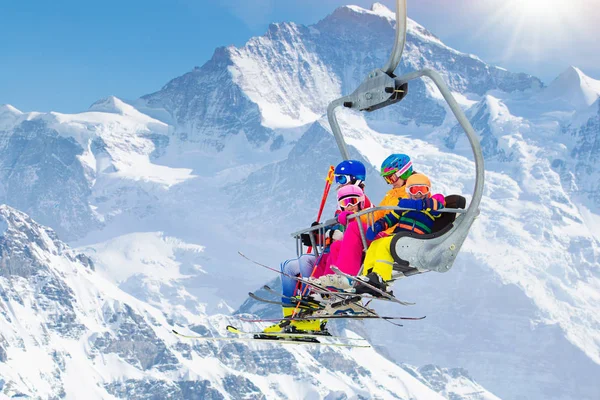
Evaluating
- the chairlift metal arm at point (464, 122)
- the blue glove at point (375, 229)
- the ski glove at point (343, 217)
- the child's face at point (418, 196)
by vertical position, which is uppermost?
the chairlift metal arm at point (464, 122)

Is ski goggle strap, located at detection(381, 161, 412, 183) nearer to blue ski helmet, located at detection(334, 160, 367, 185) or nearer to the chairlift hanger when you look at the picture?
blue ski helmet, located at detection(334, 160, 367, 185)

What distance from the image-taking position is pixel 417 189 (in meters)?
10.9

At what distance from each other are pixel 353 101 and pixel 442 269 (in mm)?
2245

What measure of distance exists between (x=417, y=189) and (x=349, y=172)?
51.5 inches

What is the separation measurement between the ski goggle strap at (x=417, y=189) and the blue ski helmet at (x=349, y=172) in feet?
3.97

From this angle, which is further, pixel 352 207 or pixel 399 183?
pixel 352 207

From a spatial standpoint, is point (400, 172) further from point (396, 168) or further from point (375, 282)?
point (375, 282)

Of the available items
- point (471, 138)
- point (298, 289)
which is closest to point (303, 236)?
point (298, 289)

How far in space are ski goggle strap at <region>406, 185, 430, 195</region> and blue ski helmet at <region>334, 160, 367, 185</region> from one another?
3.97ft

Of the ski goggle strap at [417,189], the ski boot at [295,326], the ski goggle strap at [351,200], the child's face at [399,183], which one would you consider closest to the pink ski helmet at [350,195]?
the ski goggle strap at [351,200]

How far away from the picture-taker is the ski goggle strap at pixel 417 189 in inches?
429

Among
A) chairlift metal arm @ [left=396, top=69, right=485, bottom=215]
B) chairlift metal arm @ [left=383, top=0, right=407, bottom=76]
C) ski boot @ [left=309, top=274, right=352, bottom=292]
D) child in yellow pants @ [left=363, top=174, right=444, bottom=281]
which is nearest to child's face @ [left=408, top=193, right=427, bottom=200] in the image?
child in yellow pants @ [left=363, top=174, right=444, bottom=281]

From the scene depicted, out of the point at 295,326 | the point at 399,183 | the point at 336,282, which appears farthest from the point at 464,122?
the point at 295,326

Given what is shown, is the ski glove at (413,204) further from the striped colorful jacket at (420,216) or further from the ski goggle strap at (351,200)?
the ski goggle strap at (351,200)
